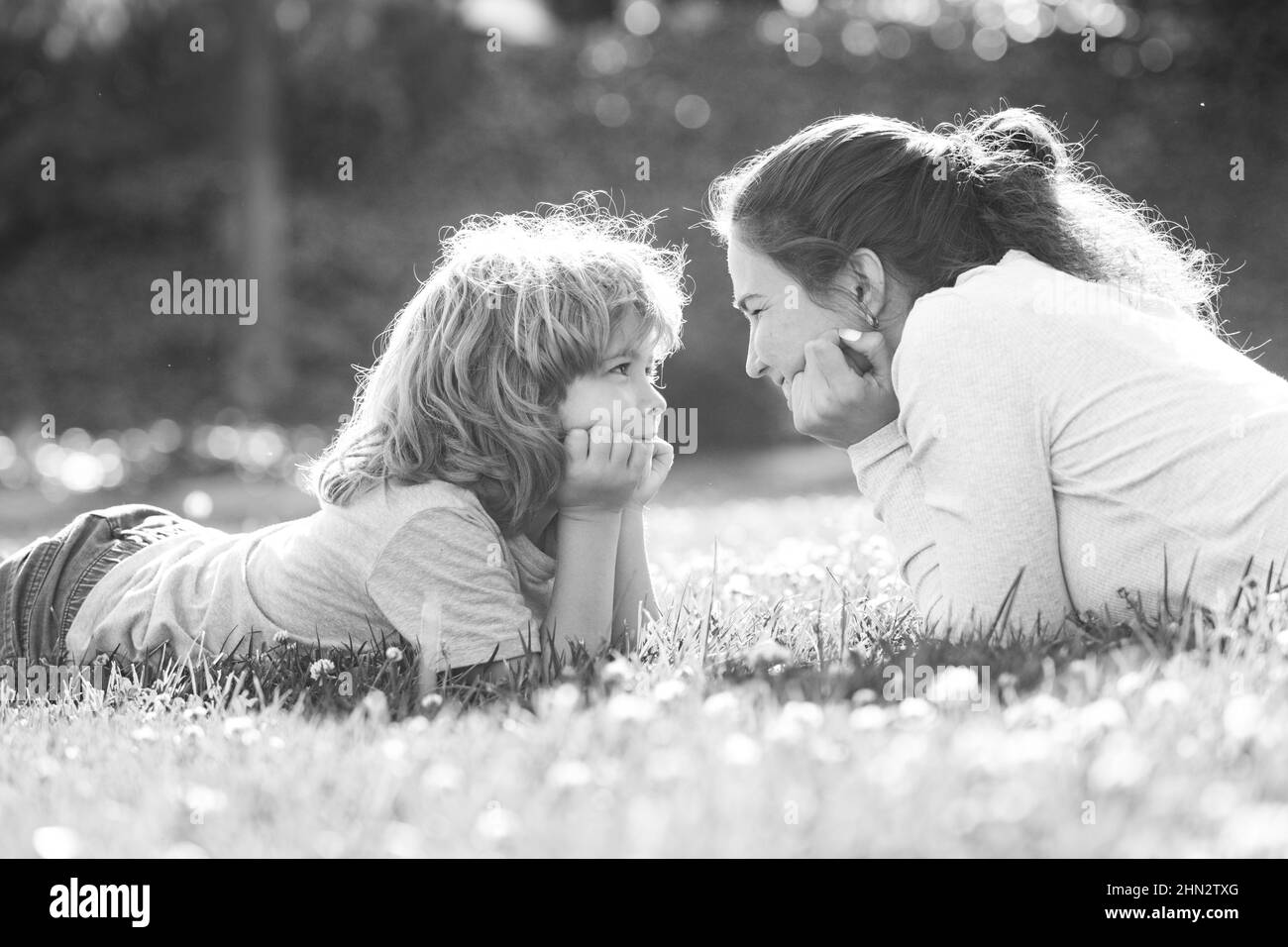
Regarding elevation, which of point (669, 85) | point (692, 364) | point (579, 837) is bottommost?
point (579, 837)

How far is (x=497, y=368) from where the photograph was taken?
3309mm

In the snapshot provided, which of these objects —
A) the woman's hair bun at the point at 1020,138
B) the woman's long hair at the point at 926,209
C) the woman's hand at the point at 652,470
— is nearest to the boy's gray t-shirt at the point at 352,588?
the woman's hand at the point at 652,470

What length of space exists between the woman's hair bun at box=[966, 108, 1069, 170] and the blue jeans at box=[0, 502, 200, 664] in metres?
2.58

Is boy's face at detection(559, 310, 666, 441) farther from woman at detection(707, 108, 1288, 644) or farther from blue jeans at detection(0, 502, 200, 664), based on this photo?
blue jeans at detection(0, 502, 200, 664)

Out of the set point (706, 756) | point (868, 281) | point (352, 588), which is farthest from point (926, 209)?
point (706, 756)

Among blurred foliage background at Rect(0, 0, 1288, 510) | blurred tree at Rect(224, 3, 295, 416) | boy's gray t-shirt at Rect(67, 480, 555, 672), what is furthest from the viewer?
blurred foliage background at Rect(0, 0, 1288, 510)

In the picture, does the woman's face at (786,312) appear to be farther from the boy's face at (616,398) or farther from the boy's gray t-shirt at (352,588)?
the boy's gray t-shirt at (352,588)

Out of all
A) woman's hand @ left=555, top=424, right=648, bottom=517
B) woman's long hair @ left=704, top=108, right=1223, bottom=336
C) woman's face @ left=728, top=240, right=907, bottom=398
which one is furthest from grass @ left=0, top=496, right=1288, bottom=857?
woman's long hair @ left=704, top=108, right=1223, bottom=336

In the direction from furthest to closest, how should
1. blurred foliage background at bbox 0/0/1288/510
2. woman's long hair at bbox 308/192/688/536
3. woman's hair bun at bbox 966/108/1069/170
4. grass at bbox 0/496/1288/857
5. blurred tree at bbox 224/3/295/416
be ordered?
blurred foliage background at bbox 0/0/1288/510 < blurred tree at bbox 224/3/295/416 < woman's hair bun at bbox 966/108/1069/170 < woman's long hair at bbox 308/192/688/536 < grass at bbox 0/496/1288/857

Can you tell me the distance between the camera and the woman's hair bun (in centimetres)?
340

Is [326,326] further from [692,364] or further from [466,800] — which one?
[466,800]
